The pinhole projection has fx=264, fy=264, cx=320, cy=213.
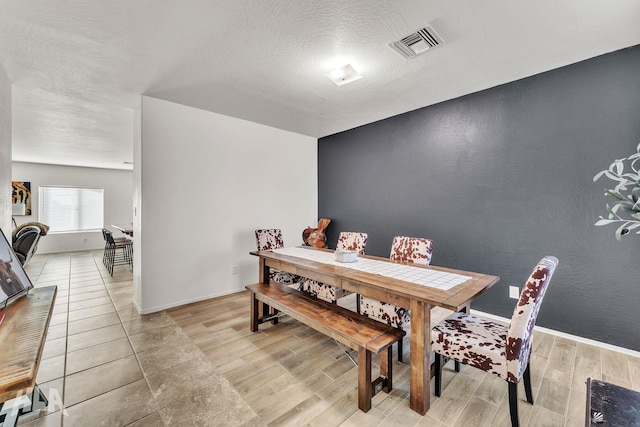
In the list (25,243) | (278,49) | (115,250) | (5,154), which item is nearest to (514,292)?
(278,49)

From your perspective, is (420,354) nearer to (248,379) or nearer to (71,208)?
(248,379)

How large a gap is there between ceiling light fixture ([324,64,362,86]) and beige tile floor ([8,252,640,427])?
100 inches

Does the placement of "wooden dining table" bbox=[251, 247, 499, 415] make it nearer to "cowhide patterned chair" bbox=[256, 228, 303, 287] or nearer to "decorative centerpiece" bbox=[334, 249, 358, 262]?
"decorative centerpiece" bbox=[334, 249, 358, 262]

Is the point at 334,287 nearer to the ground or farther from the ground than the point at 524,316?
nearer to the ground

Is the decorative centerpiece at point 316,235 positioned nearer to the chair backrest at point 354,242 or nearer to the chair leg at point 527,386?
the chair backrest at point 354,242

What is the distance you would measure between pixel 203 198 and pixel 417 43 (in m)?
3.02

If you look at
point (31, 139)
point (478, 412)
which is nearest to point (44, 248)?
point (31, 139)

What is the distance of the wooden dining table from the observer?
5.28 ft

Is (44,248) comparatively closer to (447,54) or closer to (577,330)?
(447,54)

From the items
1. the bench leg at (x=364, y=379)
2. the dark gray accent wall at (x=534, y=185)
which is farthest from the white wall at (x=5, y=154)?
the dark gray accent wall at (x=534, y=185)

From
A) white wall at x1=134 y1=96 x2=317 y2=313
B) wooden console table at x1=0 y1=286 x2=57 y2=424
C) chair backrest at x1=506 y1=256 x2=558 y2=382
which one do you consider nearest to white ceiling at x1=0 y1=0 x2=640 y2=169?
white wall at x1=134 y1=96 x2=317 y2=313

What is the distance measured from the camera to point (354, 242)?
10.6 ft

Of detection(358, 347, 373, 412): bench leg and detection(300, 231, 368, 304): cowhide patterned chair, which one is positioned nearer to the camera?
detection(358, 347, 373, 412): bench leg

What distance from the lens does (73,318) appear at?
3.03 m
